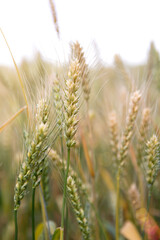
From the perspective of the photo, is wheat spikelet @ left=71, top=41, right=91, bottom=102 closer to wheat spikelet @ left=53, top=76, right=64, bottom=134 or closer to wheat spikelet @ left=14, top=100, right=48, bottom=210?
wheat spikelet @ left=53, top=76, right=64, bottom=134

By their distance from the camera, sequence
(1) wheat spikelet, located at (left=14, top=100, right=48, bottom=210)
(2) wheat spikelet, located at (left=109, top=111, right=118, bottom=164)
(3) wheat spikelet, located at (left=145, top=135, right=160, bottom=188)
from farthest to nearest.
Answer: (2) wheat spikelet, located at (left=109, top=111, right=118, bottom=164), (3) wheat spikelet, located at (left=145, top=135, right=160, bottom=188), (1) wheat spikelet, located at (left=14, top=100, right=48, bottom=210)

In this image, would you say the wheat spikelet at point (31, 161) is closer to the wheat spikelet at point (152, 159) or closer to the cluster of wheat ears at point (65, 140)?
the cluster of wheat ears at point (65, 140)

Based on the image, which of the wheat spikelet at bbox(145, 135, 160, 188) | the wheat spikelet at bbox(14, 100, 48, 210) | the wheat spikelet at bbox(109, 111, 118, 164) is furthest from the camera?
the wheat spikelet at bbox(109, 111, 118, 164)

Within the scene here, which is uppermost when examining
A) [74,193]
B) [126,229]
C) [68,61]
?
[68,61]

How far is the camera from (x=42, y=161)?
64 cm

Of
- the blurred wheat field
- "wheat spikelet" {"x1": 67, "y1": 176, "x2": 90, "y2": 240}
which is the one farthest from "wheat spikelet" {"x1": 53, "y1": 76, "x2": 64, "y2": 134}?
"wheat spikelet" {"x1": 67, "y1": 176, "x2": 90, "y2": 240}

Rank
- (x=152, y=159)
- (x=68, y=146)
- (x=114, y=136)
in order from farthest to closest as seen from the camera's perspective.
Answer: (x=114, y=136)
(x=152, y=159)
(x=68, y=146)

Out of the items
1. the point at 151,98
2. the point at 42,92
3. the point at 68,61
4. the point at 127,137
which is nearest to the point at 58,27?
the point at 68,61

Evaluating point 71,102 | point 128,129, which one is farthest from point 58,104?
point 128,129

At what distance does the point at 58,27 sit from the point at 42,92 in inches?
10.1

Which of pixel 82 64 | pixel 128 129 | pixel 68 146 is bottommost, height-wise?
pixel 68 146

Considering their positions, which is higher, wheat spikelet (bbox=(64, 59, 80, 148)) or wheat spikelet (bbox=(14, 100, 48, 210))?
wheat spikelet (bbox=(64, 59, 80, 148))

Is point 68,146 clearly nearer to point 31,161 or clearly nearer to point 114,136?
point 31,161

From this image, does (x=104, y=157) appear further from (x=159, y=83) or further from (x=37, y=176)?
(x=37, y=176)
